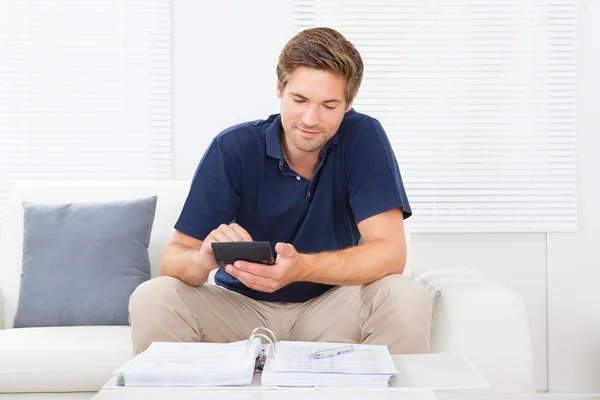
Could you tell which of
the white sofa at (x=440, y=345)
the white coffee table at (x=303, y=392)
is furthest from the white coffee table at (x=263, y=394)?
the white sofa at (x=440, y=345)

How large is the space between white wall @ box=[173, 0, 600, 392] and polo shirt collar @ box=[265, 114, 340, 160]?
1113 mm

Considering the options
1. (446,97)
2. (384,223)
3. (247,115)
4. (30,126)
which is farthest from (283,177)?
(30,126)

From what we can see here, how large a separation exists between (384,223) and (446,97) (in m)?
1.43

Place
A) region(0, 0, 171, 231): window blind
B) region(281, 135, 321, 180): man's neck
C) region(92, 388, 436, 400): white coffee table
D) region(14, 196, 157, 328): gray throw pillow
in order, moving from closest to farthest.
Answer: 1. region(92, 388, 436, 400): white coffee table
2. region(281, 135, 321, 180): man's neck
3. region(14, 196, 157, 328): gray throw pillow
4. region(0, 0, 171, 231): window blind

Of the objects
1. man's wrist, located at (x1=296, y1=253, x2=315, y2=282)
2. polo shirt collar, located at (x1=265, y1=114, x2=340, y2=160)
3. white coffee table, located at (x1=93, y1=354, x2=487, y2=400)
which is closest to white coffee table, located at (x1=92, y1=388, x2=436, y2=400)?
white coffee table, located at (x1=93, y1=354, x2=487, y2=400)

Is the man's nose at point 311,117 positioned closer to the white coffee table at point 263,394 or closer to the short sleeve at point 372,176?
the short sleeve at point 372,176

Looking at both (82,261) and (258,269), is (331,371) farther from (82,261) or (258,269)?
(82,261)

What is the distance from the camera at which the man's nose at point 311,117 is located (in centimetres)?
209

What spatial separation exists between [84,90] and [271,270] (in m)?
1.89

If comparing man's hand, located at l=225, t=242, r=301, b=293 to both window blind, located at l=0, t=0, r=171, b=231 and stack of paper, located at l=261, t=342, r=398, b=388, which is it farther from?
window blind, located at l=0, t=0, r=171, b=231

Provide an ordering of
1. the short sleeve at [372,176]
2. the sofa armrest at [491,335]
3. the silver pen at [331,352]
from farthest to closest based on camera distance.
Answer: the short sleeve at [372,176]
the sofa armrest at [491,335]
the silver pen at [331,352]

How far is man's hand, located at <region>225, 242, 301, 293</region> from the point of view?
1.77 m

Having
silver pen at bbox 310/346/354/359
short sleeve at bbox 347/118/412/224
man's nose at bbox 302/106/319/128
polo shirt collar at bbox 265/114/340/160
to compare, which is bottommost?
silver pen at bbox 310/346/354/359

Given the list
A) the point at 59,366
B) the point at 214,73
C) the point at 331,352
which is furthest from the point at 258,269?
the point at 214,73
